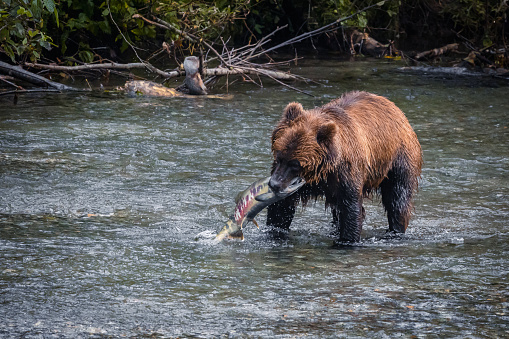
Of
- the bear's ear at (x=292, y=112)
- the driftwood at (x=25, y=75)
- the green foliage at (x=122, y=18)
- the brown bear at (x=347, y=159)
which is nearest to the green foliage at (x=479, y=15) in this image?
the green foliage at (x=122, y=18)

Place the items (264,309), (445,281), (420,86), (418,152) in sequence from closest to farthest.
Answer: (264,309) < (445,281) < (418,152) < (420,86)

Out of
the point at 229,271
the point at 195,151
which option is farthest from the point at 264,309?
the point at 195,151

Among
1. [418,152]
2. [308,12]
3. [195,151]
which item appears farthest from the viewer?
[308,12]

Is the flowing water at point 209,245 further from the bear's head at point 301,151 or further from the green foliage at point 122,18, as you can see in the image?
the green foliage at point 122,18

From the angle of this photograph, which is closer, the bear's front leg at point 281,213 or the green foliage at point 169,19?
the bear's front leg at point 281,213

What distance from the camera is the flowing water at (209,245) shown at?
13.8 ft

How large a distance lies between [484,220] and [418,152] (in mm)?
926

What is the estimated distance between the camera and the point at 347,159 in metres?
5.50

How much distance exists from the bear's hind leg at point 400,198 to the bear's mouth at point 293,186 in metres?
1.30

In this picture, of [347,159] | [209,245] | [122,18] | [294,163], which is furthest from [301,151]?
[122,18]

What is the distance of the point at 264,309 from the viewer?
4359 mm

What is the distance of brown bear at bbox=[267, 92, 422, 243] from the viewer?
5.24 metres

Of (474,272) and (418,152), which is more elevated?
(418,152)

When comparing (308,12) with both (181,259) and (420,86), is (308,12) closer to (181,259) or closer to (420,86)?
(420,86)
